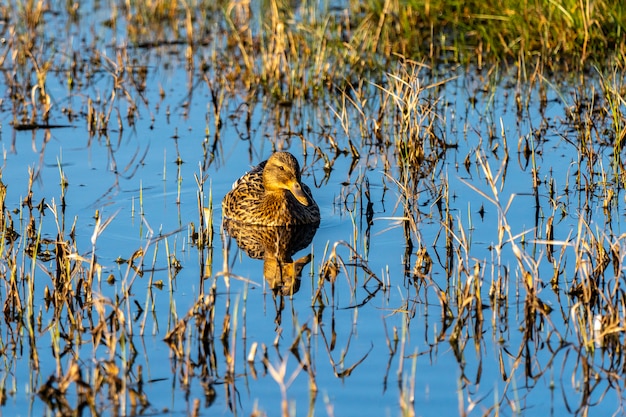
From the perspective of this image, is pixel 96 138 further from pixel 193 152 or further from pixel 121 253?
pixel 121 253

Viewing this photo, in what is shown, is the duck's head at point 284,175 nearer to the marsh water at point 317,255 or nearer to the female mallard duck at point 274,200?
the female mallard duck at point 274,200

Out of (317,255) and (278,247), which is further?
(278,247)

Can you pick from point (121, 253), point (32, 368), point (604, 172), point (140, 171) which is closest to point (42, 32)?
point (140, 171)

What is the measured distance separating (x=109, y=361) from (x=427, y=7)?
819 centimetres

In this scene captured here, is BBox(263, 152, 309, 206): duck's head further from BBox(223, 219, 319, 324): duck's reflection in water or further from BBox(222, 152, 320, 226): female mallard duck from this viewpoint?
BBox(223, 219, 319, 324): duck's reflection in water

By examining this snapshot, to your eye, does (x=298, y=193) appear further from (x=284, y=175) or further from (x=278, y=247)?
(x=278, y=247)

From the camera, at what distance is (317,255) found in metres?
7.43

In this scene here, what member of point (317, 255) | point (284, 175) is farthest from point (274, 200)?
point (317, 255)

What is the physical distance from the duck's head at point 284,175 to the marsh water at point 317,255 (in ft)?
1.23

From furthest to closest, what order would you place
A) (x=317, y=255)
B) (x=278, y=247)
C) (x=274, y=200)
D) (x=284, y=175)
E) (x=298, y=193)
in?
(x=274, y=200)
(x=284, y=175)
(x=298, y=193)
(x=278, y=247)
(x=317, y=255)

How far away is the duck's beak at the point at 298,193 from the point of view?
311 inches

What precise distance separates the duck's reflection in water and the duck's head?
28 centimetres

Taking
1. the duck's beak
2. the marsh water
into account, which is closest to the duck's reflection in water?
the marsh water

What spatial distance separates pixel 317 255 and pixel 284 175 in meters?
0.99
